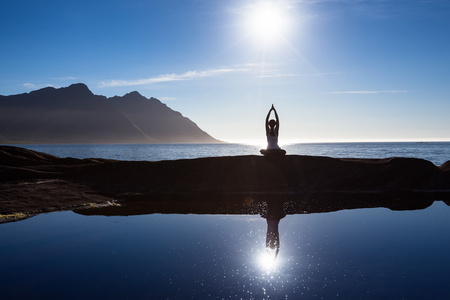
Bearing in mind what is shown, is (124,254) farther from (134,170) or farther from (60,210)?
(134,170)

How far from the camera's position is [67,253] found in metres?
9.58

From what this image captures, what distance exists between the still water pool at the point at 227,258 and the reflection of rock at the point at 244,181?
4.96 metres

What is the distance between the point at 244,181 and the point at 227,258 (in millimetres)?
13941

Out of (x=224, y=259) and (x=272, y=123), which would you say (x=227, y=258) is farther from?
(x=272, y=123)

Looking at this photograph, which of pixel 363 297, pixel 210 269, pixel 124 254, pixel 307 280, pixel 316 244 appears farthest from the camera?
pixel 316 244

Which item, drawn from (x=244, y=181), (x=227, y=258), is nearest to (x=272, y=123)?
(x=244, y=181)

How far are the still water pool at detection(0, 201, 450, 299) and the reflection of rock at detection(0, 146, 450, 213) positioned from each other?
4.96 m

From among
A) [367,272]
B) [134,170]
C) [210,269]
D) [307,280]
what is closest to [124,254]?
[210,269]

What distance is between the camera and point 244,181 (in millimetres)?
22703

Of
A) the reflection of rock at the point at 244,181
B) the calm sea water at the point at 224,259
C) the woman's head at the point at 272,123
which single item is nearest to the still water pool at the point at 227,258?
the calm sea water at the point at 224,259

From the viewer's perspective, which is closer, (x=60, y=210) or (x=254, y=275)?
(x=254, y=275)

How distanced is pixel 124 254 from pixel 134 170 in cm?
1556

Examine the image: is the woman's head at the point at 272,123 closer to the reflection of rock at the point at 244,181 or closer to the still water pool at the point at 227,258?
the reflection of rock at the point at 244,181

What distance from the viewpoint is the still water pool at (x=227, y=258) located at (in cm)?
697
